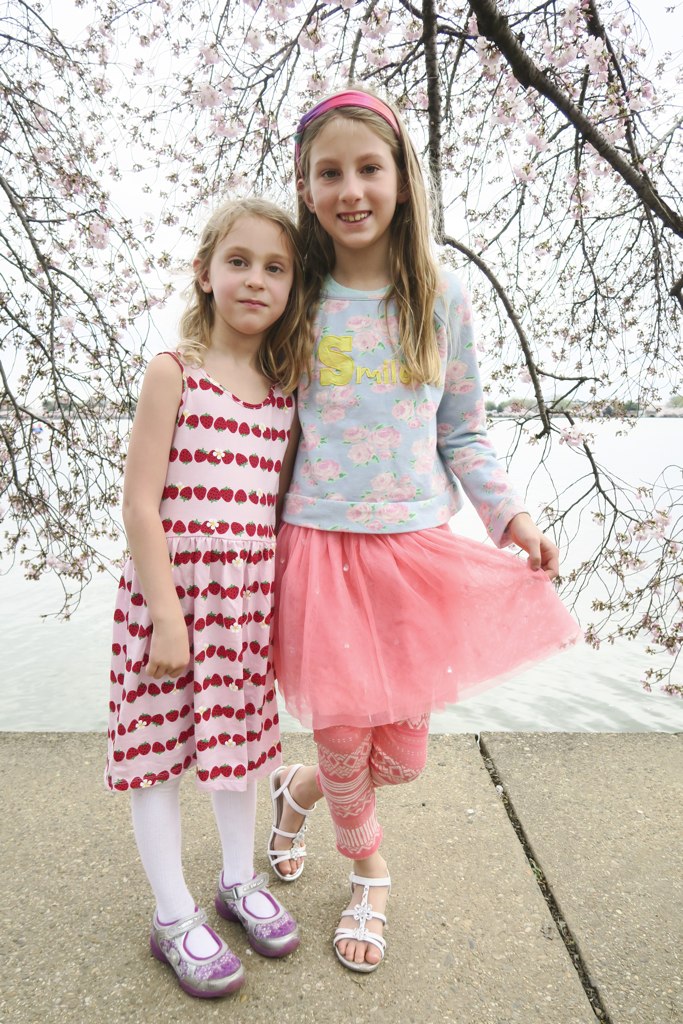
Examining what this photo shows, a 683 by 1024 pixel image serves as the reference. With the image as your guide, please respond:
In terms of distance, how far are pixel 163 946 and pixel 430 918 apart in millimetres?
524

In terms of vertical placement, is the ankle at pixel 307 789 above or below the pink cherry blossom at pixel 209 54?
below

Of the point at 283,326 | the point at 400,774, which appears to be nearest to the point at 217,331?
the point at 283,326

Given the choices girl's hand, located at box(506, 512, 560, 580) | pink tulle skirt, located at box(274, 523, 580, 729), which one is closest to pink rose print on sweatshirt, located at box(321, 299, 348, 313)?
pink tulle skirt, located at box(274, 523, 580, 729)

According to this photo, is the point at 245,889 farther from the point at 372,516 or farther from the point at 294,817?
the point at 372,516

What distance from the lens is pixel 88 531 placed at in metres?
2.68

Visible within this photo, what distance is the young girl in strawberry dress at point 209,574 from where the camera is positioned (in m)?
1.23

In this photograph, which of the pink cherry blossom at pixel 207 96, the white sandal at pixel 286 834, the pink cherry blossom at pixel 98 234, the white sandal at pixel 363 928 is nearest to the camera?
the white sandal at pixel 363 928

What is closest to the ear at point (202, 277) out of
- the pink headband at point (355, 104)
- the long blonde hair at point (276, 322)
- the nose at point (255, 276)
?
the long blonde hair at point (276, 322)

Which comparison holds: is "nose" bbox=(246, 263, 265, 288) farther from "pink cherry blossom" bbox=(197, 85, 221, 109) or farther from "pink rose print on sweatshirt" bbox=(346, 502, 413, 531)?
"pink cherry blossom" bbox=(197, 85, 221, 109)

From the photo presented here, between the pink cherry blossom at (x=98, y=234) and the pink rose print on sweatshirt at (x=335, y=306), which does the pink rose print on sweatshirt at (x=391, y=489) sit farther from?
the pink cherry blossom at (x=98, y=234)

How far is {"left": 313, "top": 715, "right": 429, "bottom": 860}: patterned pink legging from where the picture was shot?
1367 millimetres

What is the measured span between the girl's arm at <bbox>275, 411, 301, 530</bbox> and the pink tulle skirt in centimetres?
7

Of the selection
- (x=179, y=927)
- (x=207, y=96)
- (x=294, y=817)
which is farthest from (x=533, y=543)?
(x=207, y=96)

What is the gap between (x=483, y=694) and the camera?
2.65 m
